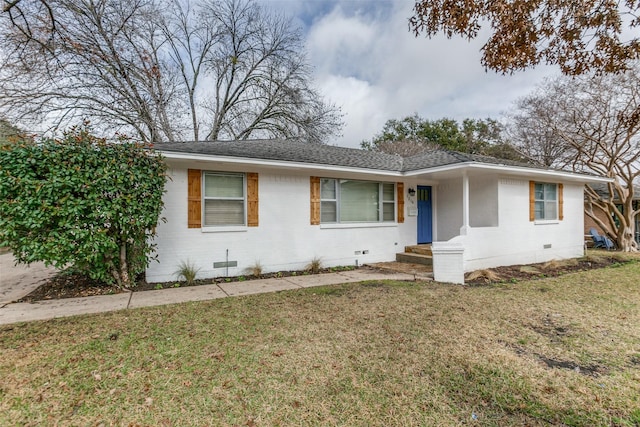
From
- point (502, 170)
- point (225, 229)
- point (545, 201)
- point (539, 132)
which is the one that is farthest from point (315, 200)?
point (539, 132)

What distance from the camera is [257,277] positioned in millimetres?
7637

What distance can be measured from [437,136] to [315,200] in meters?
23.8

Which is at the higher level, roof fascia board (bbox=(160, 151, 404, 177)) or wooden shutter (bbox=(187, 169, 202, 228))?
roof fascia board (bbox=(160, 151, 404, 177))

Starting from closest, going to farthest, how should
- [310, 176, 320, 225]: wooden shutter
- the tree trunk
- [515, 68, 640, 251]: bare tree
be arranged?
the tree trunk → [310, 176, 320, 225]: wooden shutter → [515, 68, 640, 251]: bare tree

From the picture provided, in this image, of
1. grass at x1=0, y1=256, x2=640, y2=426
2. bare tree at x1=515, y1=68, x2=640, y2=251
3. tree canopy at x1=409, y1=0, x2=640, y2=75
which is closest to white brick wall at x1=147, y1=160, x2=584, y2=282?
grass at x1=0, y1=256, x2=640, y2=426

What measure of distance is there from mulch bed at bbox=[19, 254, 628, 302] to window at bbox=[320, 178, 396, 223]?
5.13ft

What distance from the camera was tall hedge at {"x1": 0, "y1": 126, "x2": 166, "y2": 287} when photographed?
5.06 m

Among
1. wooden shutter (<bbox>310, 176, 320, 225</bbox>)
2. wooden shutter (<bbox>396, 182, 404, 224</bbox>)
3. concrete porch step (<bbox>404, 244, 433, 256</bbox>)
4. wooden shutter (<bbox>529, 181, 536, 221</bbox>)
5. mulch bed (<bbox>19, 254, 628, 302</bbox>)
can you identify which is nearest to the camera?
mulch bed (<bbox>19, 254, 628, 302</bbox>)

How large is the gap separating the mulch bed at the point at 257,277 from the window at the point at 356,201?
5.13 feet

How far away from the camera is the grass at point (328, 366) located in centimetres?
253

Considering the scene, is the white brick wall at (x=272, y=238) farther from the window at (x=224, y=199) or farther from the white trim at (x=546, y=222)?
the white trim at (x=546, y=222)

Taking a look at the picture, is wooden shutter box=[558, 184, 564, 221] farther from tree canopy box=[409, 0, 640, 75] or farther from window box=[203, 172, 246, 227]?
window box=[203, 172, 246, 227]

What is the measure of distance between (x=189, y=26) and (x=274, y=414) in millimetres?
21032

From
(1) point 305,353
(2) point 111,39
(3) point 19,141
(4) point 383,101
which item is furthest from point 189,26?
(1) point 305,353
